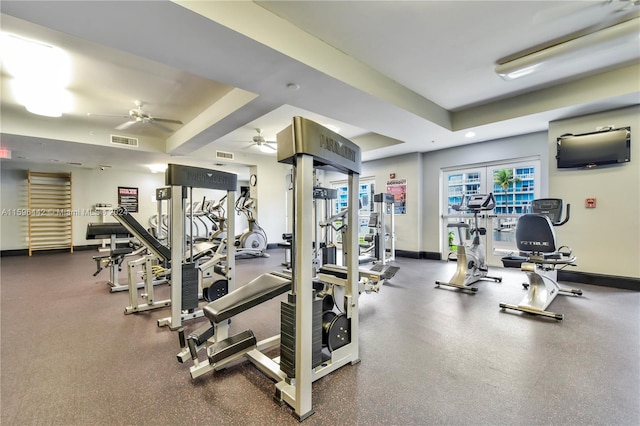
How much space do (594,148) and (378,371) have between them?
4.58 metres

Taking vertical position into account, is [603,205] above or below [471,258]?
above

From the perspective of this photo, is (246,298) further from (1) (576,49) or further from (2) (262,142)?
(2) (262,142)

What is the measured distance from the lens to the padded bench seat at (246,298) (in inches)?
67.8

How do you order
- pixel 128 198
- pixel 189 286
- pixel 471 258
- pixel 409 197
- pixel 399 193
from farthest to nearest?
pixel 128 198 → pixel 399 193 → pixel 409 197 → pixel 471 258 → pixel 189 286

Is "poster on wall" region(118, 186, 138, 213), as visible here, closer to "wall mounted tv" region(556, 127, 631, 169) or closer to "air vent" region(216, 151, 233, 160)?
"air vent" region(216, 151, 233, 160)

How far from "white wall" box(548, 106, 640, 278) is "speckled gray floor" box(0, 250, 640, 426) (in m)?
0.86

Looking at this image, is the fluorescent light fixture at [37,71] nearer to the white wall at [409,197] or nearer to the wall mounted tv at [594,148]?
the white wall at [409,197]

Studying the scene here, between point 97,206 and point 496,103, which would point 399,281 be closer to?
point 496,103

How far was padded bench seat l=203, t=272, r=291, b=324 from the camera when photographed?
1.72 metres

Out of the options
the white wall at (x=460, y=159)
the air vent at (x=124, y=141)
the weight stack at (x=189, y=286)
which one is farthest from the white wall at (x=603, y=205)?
the air vent at (x=124, y=141)

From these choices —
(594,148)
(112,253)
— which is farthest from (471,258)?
(112,253)

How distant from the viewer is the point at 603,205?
3.92 meters

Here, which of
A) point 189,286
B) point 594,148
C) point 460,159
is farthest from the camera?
point 460,159

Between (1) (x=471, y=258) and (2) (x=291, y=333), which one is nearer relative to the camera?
(2) (x=291, y=333)
